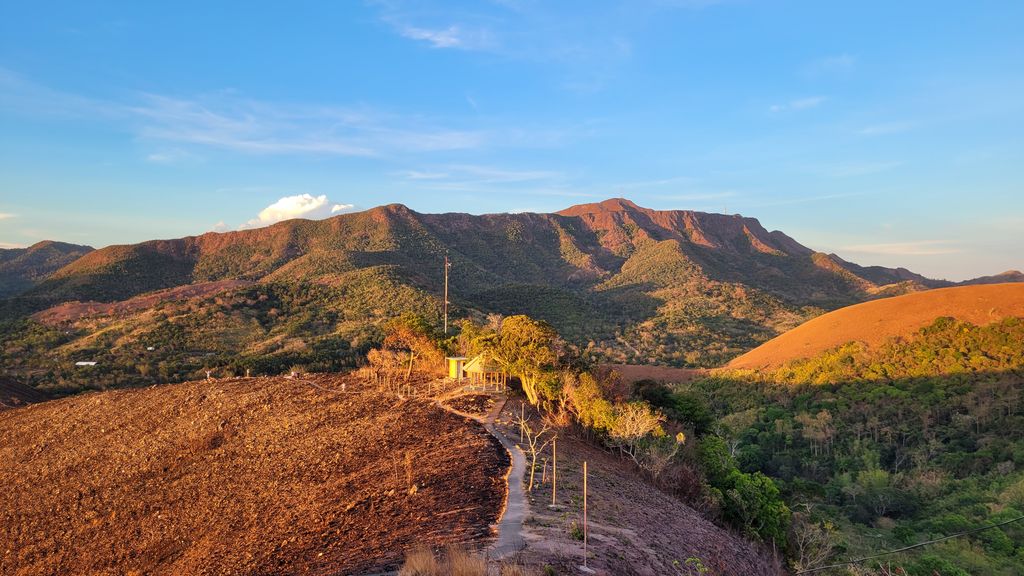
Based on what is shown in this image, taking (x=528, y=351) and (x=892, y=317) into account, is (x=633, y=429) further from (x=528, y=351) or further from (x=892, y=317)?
(x=892, y=317)

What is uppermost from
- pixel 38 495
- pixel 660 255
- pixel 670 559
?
pixel 660 255

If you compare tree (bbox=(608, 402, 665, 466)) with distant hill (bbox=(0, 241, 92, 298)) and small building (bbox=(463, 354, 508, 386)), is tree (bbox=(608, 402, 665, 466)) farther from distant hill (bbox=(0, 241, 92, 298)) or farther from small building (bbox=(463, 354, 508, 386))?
distant hill (bbox=(0, 241, 92, 298))

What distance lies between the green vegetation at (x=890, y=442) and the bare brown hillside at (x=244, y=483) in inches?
451

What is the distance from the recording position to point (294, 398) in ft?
81.9

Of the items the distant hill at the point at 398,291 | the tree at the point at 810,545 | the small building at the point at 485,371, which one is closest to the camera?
the tree at the point at 810,545

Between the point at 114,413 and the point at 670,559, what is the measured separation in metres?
28.1

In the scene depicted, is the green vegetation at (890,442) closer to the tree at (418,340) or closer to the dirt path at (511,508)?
the dirt path at (511,508)

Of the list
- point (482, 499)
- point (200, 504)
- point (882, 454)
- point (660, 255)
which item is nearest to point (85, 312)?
point (200, 504)

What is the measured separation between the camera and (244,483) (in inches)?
652

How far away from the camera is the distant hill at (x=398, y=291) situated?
164ft

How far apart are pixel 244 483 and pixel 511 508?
9901mm

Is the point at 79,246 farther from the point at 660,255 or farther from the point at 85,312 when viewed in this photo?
the point at 660,255

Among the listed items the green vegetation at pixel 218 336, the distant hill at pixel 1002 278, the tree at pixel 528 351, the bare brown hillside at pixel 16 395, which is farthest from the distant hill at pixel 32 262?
the distant hill at pixel 1002 278

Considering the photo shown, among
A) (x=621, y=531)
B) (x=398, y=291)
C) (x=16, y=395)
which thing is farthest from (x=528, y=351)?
(x=398, y=291)
